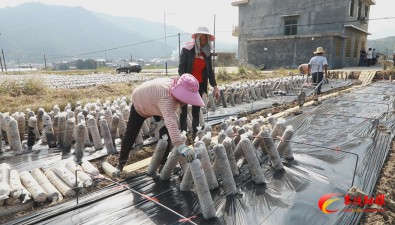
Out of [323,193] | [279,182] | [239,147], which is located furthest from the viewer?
[239,147]

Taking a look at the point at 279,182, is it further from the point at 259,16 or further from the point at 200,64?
the point at 259,16

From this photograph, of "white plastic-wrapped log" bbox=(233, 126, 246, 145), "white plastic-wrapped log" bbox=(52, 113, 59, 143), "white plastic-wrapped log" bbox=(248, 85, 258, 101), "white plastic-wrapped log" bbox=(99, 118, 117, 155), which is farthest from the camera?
"white plastic-wrapped log" bbox=(248, 85, 258, 101)

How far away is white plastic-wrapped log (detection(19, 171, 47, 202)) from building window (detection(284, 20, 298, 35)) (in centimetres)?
2249

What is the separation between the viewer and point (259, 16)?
2345 cm

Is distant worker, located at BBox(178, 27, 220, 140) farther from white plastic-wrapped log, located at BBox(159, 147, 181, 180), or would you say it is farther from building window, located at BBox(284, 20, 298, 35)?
building window, located at BBox(284, 20, 298, 35)

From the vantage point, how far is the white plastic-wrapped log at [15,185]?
93.6 inches

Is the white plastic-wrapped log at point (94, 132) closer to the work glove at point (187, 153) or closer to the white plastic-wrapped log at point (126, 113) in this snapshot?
the white plastic-wrapped log at point (126, 113)

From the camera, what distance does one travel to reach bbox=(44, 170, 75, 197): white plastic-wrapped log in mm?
2590

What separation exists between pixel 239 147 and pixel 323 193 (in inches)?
35.9

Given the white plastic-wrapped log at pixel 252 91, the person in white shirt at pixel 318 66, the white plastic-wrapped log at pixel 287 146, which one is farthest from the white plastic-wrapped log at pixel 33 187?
the person in white shirt at pixel 318 66

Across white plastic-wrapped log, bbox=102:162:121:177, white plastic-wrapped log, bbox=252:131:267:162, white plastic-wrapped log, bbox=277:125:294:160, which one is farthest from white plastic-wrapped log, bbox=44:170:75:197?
white plastic-wrapped log, bbox=277:125:294:160

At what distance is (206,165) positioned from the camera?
8.33 ft

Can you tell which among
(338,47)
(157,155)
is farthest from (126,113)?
(338,47)

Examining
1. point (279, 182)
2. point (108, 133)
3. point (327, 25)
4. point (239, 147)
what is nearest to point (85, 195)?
point (108, 133)
